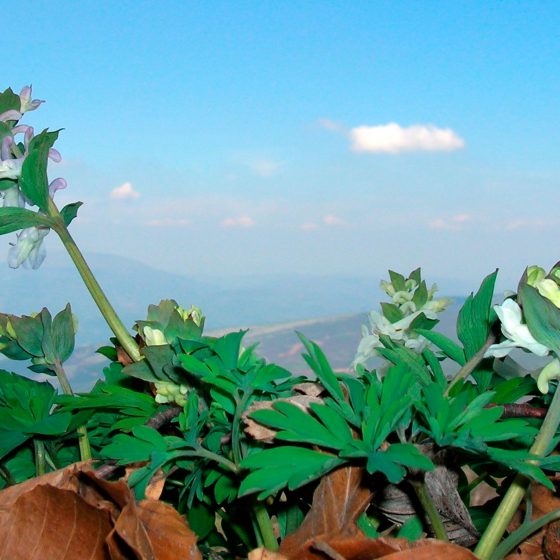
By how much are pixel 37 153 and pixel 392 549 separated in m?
0.45

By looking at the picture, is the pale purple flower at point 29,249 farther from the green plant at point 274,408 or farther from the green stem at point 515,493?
the green stem at point 515,493

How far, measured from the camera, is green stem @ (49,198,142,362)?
2.10 feet

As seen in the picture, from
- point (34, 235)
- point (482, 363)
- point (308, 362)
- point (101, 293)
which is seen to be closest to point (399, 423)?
point (308, 362)

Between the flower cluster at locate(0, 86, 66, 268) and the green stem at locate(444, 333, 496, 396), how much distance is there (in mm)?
410

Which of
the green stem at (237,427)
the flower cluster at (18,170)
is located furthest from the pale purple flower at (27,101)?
the green stem at (237,427)


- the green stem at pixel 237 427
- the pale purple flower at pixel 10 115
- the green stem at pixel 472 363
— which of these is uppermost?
the pale purple flower at pixel 10 115

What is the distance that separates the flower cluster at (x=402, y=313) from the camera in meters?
0.72

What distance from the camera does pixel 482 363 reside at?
2.04 feet

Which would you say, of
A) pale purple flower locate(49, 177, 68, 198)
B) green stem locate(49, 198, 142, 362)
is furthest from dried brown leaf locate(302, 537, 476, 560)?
pale purple flower locate(49, 177, 68, 198)

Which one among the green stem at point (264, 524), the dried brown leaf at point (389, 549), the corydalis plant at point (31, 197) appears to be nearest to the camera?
the dried brown leaf at point (389, 549)

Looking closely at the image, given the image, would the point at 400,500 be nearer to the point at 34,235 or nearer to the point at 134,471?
the point at 134,471

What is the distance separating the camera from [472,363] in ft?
1.86

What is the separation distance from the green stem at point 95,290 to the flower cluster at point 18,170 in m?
0.03

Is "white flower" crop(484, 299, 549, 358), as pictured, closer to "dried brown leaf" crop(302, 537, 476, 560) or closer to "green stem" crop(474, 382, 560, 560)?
"green stem" crop(474, 382, 560, 560)
